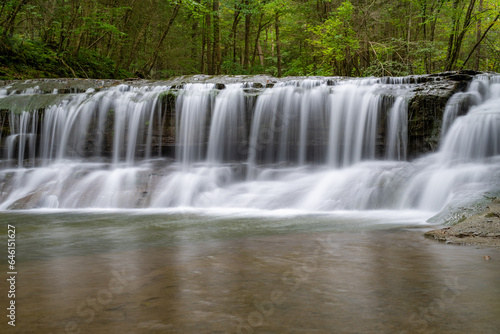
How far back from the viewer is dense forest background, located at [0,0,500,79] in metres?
16.5

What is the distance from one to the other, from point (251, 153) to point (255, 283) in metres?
8.41

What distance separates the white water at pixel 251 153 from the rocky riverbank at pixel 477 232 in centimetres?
234

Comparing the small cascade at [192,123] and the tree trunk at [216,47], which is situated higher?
the tree trunk at [216,47]

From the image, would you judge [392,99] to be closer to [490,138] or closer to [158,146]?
[490,138]

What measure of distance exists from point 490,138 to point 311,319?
8.25 metres

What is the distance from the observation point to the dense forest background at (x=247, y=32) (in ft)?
54.2

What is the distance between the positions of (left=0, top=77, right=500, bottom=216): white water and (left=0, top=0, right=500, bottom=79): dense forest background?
5.76 metres

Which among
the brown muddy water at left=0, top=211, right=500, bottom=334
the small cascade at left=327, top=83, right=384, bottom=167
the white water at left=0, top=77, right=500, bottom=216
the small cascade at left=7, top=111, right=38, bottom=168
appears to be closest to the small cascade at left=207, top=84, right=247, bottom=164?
the white water at left=0, top=77, right=500, bottom=216

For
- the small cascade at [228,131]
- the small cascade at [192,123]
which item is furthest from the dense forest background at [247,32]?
the small cascade at [228,131]

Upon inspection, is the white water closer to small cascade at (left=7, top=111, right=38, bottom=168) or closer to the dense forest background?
small cascade at (left=7, top=111, right=38, bottom=168)

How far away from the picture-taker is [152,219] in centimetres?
744

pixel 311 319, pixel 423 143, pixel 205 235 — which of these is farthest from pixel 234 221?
pixel 423 143

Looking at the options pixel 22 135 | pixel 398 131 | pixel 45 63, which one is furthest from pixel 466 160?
pixel 45 63

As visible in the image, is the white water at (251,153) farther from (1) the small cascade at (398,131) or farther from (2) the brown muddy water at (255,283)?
(2) the brown muddy water at (255,283)
